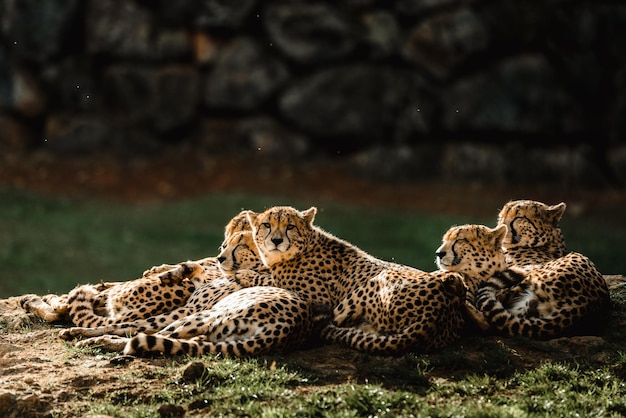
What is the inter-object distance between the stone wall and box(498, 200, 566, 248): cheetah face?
1037 centimetres

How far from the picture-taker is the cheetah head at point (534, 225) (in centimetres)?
652

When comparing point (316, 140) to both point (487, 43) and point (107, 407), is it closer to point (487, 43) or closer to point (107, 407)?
point (487, 43)

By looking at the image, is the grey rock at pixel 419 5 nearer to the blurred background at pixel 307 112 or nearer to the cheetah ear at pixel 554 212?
the blurred background at pixel 307 112

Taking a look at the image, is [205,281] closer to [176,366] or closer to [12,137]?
[176,366]

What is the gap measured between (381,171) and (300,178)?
1.48 metres

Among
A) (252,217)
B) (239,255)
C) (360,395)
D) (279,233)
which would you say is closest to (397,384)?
(360,395)

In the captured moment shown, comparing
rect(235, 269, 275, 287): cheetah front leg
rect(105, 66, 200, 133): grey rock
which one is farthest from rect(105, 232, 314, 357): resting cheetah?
rect(105, 66, 200, 133): grey rock

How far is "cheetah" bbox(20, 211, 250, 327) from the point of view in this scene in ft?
19.5

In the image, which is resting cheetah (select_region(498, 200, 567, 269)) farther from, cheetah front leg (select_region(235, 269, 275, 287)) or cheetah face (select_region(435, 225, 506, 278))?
cheetah front leg (select_region(235, 269, 275, 287))

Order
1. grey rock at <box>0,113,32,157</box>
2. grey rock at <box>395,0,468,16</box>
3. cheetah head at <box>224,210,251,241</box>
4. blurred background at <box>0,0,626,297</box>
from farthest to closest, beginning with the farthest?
1. grey rock at <box>0,113,32,157</box>
2. grey rock at <box>395,0,468,16</box>
3. blurred background at <box>0,0,626,297</box>
4. cheetah head at <box>224,210,251,241</box>

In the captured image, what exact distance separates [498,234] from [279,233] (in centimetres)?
141

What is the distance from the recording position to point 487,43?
16.9 m

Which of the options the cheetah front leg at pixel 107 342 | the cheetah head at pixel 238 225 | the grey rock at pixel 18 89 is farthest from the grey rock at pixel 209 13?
the cheetah front leg at pixel 107 342

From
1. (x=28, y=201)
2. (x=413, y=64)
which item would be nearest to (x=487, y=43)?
(x=413, y=64)
